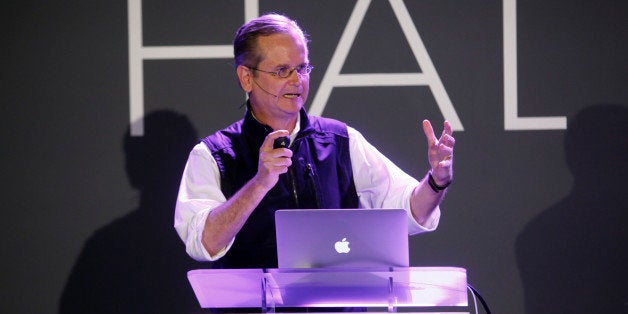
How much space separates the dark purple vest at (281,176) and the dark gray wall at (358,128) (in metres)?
0.88

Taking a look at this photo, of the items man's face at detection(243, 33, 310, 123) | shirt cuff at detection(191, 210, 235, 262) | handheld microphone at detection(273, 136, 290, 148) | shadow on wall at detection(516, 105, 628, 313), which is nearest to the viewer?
handheld microphone at detection(273, 136, 290, 148)

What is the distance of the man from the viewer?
2.57 metres

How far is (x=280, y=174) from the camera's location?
8.29 feet

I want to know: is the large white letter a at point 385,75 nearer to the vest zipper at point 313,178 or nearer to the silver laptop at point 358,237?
the vest zipper at point 313,178

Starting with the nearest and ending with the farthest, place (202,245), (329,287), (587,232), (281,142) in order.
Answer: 1. (329,287)
2. (281,142)
3. (202,245)
4. (587,232)

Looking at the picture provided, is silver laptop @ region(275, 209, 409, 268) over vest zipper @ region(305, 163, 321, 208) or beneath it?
beneath

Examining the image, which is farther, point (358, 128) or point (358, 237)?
point (358, 128)

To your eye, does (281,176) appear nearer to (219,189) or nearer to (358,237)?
(219,189)

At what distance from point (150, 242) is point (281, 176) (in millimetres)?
1299

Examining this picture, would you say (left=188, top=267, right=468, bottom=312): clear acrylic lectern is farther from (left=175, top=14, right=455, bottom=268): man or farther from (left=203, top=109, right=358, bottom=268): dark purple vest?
(left=203, top=109, right=358, bottom=268): dark purple vest

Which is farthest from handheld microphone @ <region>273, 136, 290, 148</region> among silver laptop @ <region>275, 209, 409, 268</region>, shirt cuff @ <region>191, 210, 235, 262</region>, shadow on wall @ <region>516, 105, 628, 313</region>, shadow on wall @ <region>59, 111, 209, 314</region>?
shadow on wall @ <region>516, 105, 628, 313</region>

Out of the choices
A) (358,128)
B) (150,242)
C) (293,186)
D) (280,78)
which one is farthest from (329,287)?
(150,242)

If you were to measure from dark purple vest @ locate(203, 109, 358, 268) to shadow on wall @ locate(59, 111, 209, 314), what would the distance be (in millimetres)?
981

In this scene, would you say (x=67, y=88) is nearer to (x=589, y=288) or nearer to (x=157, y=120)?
(x=157, y=120)
